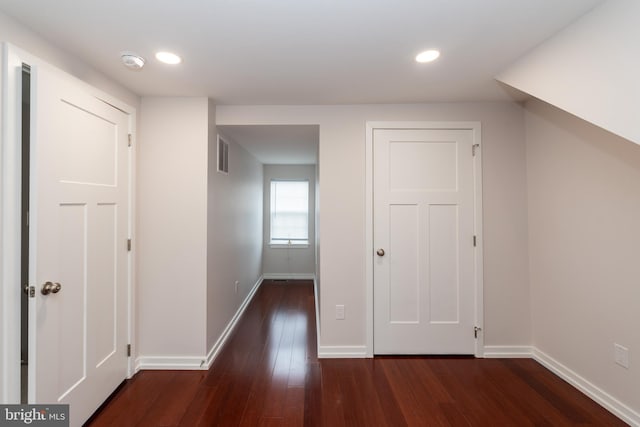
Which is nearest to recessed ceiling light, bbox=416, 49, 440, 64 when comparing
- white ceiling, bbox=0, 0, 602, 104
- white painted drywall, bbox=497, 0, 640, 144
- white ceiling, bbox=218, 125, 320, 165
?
white ceiling, bbox=0, 0, 602, 104

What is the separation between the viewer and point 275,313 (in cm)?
368

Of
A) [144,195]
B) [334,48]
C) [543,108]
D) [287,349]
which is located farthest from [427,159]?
[144,195]

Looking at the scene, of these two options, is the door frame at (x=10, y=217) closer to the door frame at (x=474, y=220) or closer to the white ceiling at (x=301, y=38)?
the white ceiling at (x=301, y=38)

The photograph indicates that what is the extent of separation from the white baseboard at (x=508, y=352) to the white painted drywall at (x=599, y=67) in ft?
6.75

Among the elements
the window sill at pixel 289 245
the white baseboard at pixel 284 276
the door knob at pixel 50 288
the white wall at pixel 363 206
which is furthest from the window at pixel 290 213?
the door knob at pixel 50 288

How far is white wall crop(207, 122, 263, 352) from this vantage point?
255cm

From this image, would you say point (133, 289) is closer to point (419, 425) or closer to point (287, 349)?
point (287, 349)

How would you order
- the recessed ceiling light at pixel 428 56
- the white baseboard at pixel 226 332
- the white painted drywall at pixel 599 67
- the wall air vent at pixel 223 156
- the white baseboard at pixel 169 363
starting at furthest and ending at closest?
1. the wall air vent at pixel 223 156
2. the white baseboard at pixel 226 332
3. the white baseboard at pixel 169 363
4. the recessed ceiling light at pixel 428 56
5. the white painted drywall at pixel 599 67

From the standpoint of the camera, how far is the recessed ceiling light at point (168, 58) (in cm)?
177

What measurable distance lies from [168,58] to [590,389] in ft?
12.2

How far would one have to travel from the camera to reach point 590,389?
2.02m

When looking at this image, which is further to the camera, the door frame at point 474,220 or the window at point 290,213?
the window at point 290,213

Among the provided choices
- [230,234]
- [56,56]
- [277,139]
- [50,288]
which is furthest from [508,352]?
[56,56]

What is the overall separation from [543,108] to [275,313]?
3.57 m
